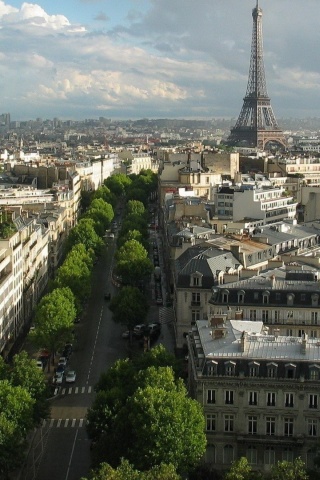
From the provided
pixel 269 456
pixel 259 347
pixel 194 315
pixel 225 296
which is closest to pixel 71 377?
pixel 194 315

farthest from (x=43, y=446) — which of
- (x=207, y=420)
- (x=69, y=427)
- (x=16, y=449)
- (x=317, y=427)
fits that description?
(x=317, y=427)

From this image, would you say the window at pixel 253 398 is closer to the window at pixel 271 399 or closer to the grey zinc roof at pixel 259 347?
the window at pixel 271 399

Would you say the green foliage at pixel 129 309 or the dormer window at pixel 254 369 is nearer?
the dormer window at pixel 254 369

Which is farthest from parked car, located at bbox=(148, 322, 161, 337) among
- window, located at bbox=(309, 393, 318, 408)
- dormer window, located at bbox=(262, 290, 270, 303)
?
window, located at bbox=(309, 393, 318, 408)

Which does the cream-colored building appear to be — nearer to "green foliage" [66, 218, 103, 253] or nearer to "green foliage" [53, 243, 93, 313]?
"green foliage" [53, 243, 93, 313]

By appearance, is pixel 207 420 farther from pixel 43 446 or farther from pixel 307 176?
pixel 307 176

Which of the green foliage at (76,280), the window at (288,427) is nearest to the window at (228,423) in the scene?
the window at (288,427)

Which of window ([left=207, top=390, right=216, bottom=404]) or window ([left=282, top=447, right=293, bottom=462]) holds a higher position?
window ([left=207, top=390, right=216, bottom=404])

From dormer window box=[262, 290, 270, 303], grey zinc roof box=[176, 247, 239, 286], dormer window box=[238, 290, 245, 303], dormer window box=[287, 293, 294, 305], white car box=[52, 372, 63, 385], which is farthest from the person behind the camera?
grey zinc roof box=[176, 247, 239, 286]
